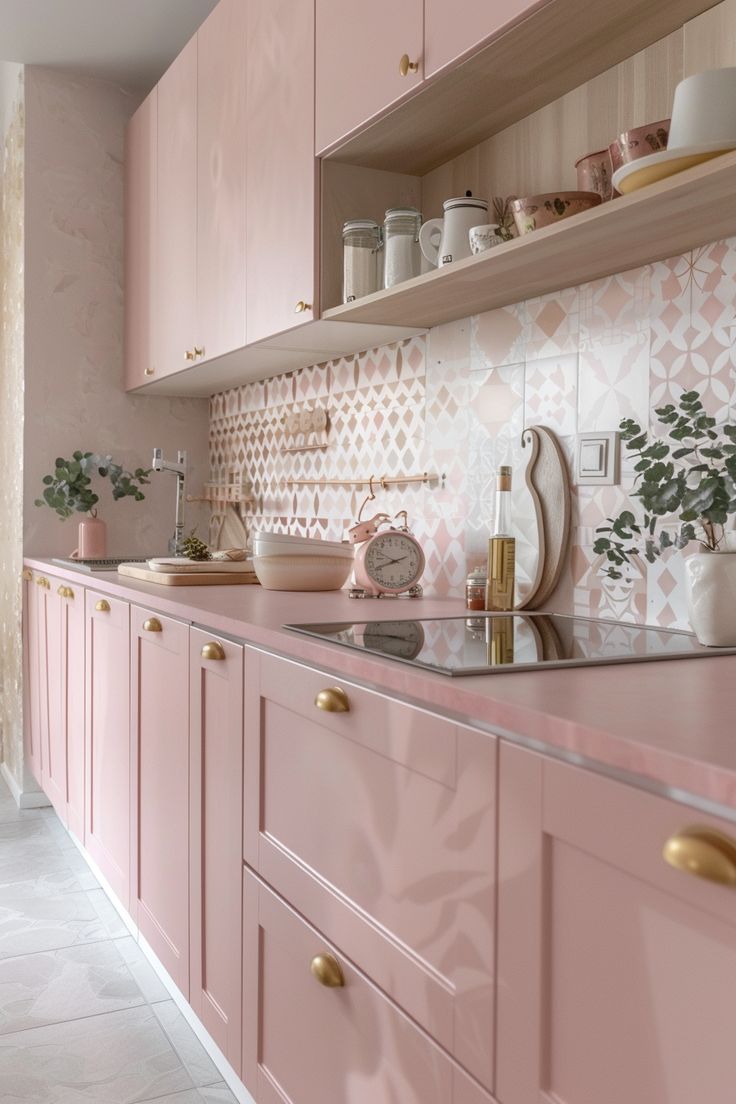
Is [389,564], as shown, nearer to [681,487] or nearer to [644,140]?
[681,487]

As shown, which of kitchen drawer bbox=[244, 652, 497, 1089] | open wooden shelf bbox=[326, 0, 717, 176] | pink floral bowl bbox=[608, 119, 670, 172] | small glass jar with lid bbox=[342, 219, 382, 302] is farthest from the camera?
small glass jar with lid bbox=[342, 219, 382, 302]

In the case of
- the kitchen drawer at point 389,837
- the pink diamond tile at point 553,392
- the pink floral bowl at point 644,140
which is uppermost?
the pink floral bowl at point 644,140

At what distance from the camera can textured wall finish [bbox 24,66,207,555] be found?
3734 mm

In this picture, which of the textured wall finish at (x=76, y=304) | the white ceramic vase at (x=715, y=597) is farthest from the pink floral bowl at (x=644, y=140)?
the textured wall finish at (x=76, y=304)

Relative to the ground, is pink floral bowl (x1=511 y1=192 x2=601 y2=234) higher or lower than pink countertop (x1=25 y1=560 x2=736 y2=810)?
higher

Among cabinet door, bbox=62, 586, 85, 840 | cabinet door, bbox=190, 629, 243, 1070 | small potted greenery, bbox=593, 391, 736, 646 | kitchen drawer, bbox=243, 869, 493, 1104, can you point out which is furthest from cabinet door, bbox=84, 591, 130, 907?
small potted greenery, bbox=593, 391, 736, 646

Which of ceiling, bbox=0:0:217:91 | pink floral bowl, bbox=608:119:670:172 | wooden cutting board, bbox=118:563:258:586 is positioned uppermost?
ceiling, bbox=0:0:217:91

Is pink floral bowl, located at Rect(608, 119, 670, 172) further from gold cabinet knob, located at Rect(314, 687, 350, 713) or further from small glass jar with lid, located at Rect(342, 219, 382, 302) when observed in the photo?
gold cabinet knob, located at Rect(314, 687, 350, 713)

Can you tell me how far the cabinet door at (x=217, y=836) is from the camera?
5.90 feet

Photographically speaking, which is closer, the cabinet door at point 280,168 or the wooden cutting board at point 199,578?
the cabinet door at point 280,168

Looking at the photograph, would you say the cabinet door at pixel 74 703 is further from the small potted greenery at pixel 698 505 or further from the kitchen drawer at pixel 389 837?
the small potted greenery at pixel 698 505

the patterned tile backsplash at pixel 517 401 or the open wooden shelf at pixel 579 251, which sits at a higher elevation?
the open wooden shelf at pixel 579 251

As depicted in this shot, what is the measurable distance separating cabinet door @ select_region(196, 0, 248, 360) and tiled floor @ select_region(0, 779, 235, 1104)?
63.9 inches

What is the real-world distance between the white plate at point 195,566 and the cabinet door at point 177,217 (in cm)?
72
